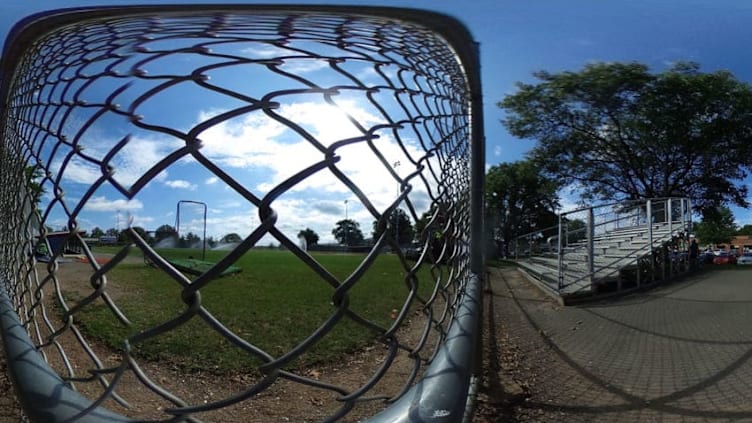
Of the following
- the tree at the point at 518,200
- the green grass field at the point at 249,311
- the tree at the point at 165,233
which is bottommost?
the green grass field at the point at 249,311

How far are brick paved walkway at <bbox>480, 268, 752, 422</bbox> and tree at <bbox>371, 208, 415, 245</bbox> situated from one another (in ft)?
1.68

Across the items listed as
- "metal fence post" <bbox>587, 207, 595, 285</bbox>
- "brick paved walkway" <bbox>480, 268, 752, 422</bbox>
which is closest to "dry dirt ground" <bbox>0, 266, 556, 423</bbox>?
"brick paved walkway" <bbox>480, 268, 752, 422</bbox>

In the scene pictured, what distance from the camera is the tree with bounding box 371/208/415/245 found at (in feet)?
1.60

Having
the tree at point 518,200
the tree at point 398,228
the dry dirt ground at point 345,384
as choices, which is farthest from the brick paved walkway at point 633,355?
the tree at point 398,228

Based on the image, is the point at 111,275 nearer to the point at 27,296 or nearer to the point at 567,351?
the point at 27,296

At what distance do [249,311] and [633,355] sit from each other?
0.77 m

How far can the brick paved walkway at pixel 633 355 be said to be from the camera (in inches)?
31.5

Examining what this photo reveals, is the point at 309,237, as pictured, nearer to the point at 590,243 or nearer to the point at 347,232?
the point at 347,232

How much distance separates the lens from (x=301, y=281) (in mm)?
636

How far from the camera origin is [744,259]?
104 cm

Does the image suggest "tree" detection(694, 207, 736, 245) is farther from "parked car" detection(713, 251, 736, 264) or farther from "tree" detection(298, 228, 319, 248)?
"tree" detection(298, 228, 319, 248)

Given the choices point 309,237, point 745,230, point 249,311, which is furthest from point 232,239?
point 745,230

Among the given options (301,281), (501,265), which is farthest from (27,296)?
(501,265)

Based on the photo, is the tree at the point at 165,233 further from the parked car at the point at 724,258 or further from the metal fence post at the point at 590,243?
the parked car at the point at 724,258
